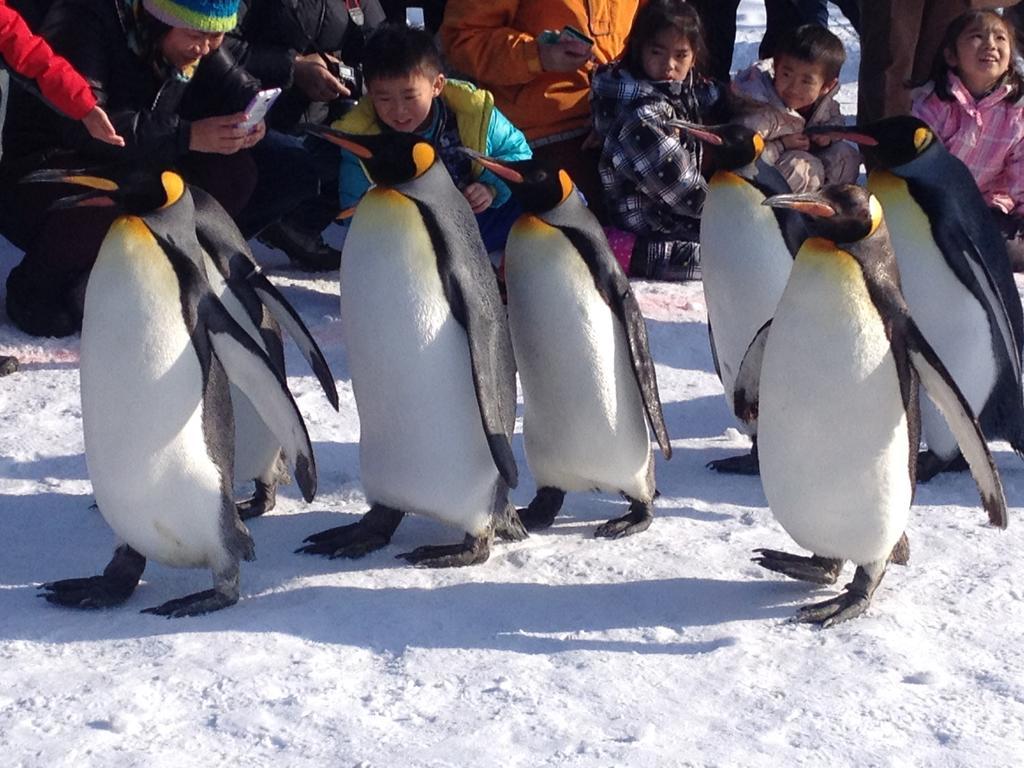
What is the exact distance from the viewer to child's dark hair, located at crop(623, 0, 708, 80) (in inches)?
184

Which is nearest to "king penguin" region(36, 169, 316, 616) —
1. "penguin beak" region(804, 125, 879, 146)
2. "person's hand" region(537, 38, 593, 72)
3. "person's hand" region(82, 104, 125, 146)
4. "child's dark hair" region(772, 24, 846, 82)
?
"person's hand" region(82, 104, 125, 146)

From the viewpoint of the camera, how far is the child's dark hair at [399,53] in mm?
3836

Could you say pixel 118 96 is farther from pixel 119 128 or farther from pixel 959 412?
pixel 959 412

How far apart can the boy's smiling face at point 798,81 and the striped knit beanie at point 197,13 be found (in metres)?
1.86

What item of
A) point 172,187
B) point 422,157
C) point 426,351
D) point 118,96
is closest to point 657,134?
point 118,96

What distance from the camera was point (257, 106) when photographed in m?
3.65

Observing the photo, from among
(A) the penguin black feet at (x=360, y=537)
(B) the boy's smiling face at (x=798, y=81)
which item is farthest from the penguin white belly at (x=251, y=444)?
(B) the boy's smiling face at (x=798, y=81)

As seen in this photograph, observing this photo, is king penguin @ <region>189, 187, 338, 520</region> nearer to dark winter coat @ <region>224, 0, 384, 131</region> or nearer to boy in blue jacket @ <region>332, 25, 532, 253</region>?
boy in blue jacket @ <region>332, 25, 532, 253</region>

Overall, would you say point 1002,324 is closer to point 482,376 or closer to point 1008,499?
point 1008,499

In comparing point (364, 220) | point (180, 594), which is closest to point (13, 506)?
point (180, 594)

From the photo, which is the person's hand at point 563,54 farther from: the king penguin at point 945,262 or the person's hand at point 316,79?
the king penguin at point 945,262

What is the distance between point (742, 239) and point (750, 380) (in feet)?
1.65

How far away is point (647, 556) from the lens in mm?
3018

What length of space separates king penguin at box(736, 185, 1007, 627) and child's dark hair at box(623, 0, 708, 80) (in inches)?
84.6
